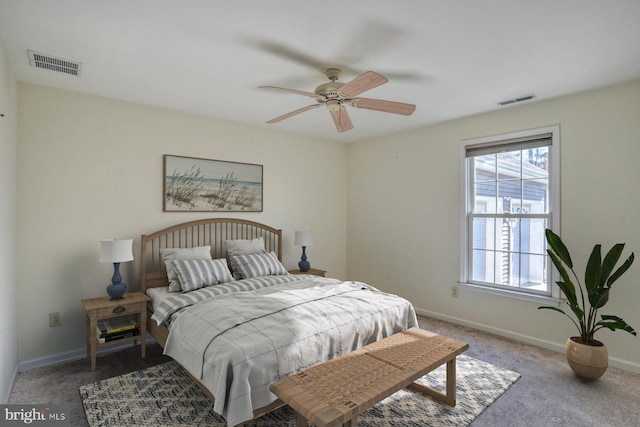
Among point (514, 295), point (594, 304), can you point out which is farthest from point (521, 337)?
point (594, 304)

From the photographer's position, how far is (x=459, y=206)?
4.18 metres

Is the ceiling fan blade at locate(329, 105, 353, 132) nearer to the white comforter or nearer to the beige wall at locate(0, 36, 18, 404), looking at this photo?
the white comforter

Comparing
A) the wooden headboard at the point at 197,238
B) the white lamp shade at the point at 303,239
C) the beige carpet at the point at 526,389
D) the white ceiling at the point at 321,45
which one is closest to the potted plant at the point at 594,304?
the beige carpet at the point at 526,389

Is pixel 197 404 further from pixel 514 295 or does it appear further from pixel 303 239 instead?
pixel 514 295

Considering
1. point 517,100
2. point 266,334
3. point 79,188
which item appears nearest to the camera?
point 266,334

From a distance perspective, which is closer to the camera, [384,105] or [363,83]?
[363,83]

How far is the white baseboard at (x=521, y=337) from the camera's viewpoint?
3018 mm

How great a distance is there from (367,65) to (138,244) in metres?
2.81

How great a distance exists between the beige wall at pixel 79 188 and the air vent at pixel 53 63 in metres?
0.51

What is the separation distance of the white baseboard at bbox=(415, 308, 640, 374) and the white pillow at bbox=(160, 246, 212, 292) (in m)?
2.80

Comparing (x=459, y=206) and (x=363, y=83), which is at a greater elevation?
(x=363, y=83)

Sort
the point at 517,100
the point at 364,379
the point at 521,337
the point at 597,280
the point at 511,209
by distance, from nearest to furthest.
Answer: the point at 364,379
the point at 597,280
the point at 517,100
the point at 521,337
the point at 511,209

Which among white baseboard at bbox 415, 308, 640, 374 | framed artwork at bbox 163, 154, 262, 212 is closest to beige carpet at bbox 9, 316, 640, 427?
white baseboard at bbox 415, 308, 640, 374

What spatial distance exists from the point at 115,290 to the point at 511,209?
4.05 m
